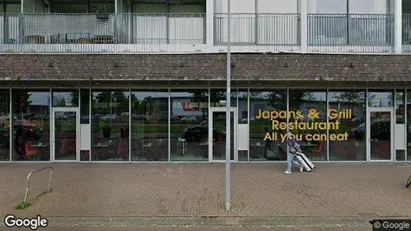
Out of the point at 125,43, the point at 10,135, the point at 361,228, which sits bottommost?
the point at 361,228

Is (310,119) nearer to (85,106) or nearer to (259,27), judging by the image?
(259,27)

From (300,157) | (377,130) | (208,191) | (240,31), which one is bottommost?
(208,191)

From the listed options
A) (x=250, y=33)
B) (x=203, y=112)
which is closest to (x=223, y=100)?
(x=203, y=112)

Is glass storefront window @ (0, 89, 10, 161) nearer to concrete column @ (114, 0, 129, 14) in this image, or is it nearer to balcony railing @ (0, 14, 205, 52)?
balcony railing @ (0, 14, 205, 52)

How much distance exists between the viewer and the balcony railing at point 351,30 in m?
14.9

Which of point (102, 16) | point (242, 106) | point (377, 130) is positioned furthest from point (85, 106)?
point (377, 130)

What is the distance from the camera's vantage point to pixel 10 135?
1570 cm

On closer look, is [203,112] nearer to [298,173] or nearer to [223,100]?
[223,100]

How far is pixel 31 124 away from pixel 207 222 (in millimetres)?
10946

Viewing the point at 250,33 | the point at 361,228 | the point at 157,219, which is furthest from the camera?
the point at 250,33

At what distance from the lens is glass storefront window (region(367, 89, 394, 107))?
15641mm

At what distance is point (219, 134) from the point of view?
15617 mm

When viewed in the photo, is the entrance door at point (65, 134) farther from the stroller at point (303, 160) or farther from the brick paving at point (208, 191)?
the stroller at point (303, 160)

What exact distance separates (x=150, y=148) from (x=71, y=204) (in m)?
7.12
